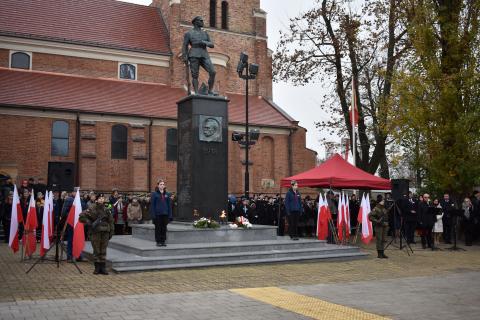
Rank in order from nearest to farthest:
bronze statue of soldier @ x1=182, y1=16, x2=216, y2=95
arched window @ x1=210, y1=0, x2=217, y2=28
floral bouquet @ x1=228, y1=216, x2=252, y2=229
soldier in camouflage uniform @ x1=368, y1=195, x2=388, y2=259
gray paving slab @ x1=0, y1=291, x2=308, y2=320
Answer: gray paving slab @ x1=0, y1=291, x2=308, y2=320 → floral bouquet @ x1=228, y1=216, x2=252, y2=229 → soldier in camouflage uniform @ x1=368, y1=195, x2=388, y2=259 → bronze statue of soldier @ x1=182, y1=16, x2=216, y2=95 → arched window @ x1=210, y1=0, x2=217, y2=28

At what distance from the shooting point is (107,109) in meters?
30.5

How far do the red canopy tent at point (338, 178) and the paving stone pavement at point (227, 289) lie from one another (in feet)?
15.9

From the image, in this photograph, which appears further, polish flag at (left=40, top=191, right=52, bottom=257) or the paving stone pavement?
polish flag at (left=40, top=191, right=52, bottom=257)

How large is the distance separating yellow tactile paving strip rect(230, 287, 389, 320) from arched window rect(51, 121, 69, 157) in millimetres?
22901

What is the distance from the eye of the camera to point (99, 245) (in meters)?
11.0

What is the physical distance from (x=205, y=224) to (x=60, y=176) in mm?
3768

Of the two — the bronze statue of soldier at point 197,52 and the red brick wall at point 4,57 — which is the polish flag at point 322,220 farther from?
the red brick wall at point 4,57

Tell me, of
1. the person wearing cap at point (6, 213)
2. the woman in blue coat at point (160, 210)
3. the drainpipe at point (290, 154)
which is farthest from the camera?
the drainpipe at point (290, 154)

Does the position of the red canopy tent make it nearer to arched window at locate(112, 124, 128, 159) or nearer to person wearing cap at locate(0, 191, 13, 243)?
person wearing cap at locate(0, 191, 13, 243)

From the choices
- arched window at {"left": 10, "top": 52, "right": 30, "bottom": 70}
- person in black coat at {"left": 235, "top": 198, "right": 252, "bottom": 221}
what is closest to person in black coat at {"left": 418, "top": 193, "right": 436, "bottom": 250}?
A: person in black coat at {"left": 235, "top": 198, "right": 252, "bottom": 221}

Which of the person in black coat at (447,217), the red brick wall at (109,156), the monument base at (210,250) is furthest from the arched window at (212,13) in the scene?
the monument base at (210,250)

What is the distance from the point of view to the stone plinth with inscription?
14.3m

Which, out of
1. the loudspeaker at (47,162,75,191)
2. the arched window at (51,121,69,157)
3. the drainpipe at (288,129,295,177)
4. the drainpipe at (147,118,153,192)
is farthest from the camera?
the drainpipe at (288,129,295,177)

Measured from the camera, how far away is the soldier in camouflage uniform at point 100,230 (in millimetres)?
10844
